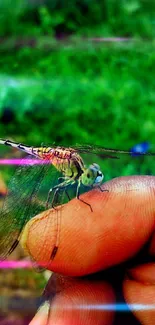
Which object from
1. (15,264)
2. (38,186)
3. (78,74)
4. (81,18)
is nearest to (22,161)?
(38,186)

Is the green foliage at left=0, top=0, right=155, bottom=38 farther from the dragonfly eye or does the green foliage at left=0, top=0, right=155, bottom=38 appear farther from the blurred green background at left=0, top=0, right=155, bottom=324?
the dragonfly eye

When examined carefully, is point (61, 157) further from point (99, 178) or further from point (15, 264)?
point (15, 264)

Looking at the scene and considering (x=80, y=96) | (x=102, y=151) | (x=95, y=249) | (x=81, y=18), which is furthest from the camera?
(x=81, y=18)

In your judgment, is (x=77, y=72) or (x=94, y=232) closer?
(x=94, y=232)

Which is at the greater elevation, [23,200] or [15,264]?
[23,200]

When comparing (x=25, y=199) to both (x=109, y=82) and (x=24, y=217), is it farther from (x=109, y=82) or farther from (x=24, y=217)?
(x=109, y=82)

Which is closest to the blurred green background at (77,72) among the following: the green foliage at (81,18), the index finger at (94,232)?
the green foliage at (81,18)

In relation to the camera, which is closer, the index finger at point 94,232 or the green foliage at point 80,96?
the index finger at point 94,232

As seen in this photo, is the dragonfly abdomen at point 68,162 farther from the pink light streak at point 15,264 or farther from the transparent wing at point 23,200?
the pink light streak at point 15,264
